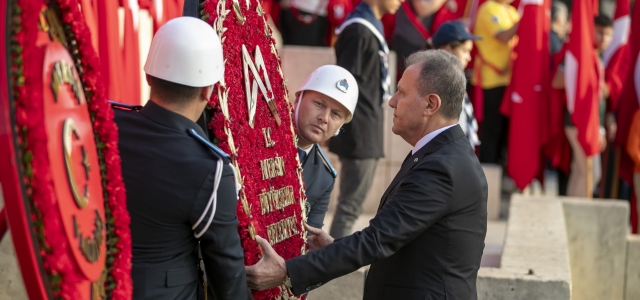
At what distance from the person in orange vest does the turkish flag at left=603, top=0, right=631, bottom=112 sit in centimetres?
117

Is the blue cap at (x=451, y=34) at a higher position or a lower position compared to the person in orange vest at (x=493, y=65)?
higher

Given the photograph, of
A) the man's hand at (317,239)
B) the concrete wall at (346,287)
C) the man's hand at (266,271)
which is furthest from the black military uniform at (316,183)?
the concrete wall at (346,287)

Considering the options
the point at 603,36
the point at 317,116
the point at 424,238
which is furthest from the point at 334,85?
the point at 603,36

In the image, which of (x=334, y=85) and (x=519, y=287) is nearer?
(x=334, y=85)

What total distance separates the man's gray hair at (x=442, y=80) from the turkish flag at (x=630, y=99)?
22.9 ft

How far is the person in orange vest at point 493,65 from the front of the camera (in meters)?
9.27

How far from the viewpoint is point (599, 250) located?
331 inches

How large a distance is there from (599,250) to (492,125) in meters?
2.02

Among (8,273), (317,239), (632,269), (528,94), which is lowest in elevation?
(632,269)

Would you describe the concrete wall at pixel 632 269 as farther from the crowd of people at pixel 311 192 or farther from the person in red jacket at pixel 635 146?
the crowd of people at pixel 311 192

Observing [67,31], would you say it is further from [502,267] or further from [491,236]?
[491,236]

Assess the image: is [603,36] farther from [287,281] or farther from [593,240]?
[287,281]

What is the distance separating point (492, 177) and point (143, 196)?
6.98 meters

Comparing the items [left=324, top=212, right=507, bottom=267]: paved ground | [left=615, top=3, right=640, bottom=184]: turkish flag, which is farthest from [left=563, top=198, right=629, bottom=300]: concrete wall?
[left=615, top=3, right=640, bottom=184]: turkish flag
